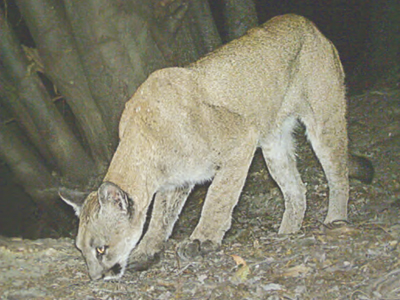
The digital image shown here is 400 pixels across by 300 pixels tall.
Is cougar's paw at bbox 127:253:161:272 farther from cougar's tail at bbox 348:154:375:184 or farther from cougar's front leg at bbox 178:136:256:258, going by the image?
cougar's tail at bbox 348:154:375:184

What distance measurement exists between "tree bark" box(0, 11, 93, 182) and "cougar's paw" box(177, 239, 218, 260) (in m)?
3.87

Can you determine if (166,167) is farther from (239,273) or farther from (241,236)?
(241,236)

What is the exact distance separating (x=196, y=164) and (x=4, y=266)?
2.28 m

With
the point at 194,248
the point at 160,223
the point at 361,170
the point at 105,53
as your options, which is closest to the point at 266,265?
the point at 194,248

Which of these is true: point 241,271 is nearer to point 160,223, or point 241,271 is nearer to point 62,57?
point 160,223

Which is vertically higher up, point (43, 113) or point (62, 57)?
point (62, 57)

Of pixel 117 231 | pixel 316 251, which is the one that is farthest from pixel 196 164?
pixel 316 251

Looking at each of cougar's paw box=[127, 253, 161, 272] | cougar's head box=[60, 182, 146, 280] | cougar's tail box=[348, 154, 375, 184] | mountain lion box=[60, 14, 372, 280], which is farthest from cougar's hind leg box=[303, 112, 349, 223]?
cougar's head box=[60, 182, 146, 280]

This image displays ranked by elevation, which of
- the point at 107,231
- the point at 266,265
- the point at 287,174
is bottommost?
the point at 287,174

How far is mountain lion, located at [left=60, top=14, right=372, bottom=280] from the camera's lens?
500cm

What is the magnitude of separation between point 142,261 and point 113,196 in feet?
3.42

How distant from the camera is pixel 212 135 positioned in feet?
17.2

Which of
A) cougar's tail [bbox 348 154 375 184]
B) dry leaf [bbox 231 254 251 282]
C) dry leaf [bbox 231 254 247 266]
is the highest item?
dry leaf [bbox 231 254 251 282]

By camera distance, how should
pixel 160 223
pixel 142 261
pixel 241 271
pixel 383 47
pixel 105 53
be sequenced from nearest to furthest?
pixel 241 271 → pixel 142 261 → pixel 160 223 → pixel 105 53 → pixel 383 47
